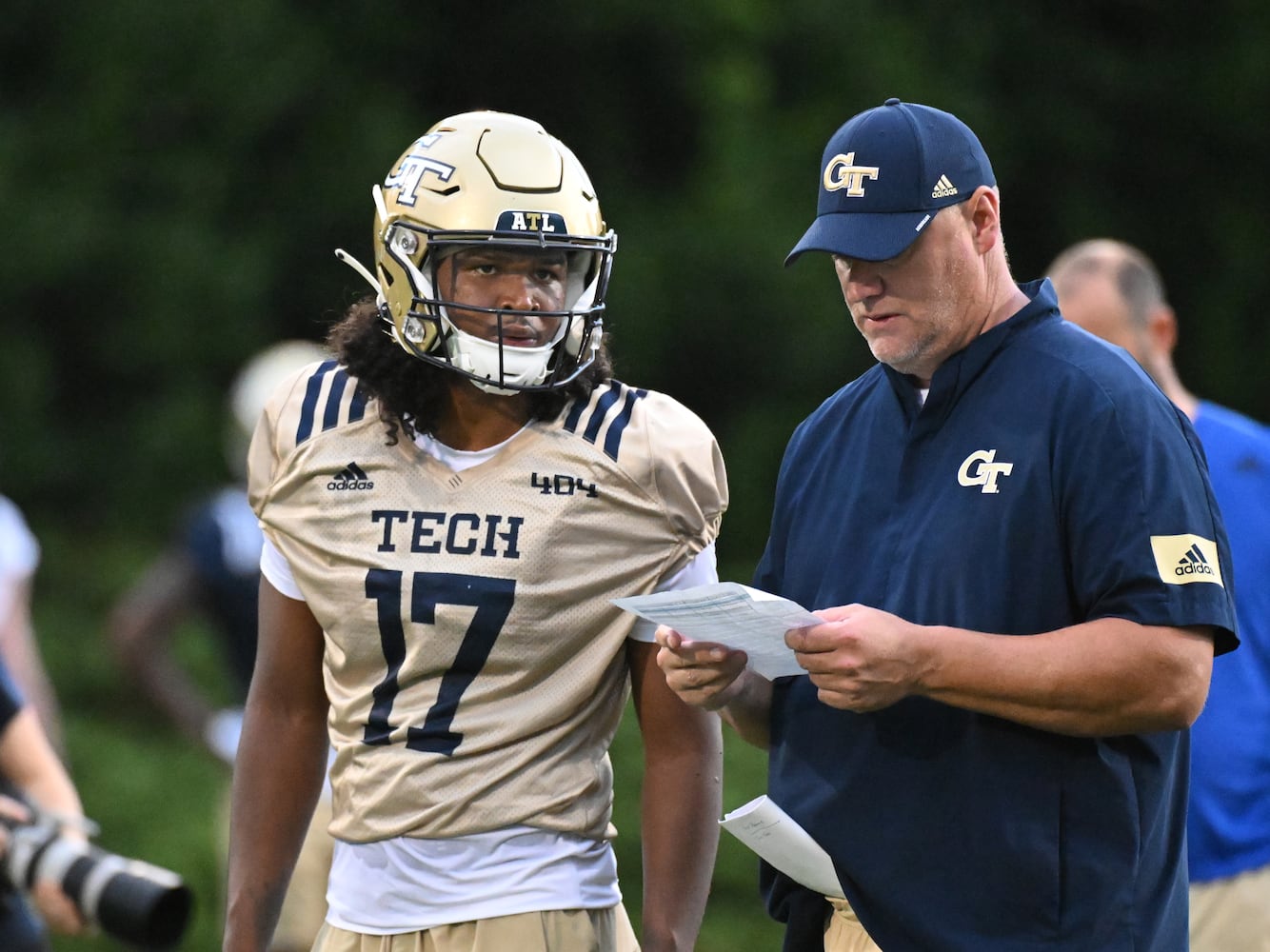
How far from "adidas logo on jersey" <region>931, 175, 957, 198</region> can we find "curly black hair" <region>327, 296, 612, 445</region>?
1.97 feet

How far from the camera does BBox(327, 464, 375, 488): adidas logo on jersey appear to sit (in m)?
2.87

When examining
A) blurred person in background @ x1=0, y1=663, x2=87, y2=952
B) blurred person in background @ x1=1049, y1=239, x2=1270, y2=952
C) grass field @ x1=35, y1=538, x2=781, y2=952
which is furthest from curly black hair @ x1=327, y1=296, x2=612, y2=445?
grass field @ x1=35, y1=538, x2=781, y2=952

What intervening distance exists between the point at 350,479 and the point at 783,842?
2.73ft

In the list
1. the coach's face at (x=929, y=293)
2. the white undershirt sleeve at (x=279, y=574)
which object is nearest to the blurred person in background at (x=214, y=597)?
the white undershirt sleeve at (x=279, y=574)

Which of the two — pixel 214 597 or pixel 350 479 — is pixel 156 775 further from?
pixel 350 479

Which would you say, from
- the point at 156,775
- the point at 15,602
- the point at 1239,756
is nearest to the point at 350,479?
the point at 1239,756

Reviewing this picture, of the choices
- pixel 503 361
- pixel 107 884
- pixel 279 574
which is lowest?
pixel 107 884

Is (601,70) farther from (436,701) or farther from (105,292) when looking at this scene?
(436,701)

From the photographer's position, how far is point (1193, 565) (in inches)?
96.2

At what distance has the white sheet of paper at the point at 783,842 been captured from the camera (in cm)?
262

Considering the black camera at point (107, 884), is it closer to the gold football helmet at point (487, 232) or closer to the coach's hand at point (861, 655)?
A: the gold football helmet at point (487, 232)

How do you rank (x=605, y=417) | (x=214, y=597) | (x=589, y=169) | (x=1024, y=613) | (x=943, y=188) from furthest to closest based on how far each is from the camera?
(x=589, y=169)
(x=214, y=597)
(x=605, y=417)
(x=943, y=188)
(x=1024, y=613)

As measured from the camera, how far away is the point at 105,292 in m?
11.2

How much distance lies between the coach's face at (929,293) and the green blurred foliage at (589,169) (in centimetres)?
805
